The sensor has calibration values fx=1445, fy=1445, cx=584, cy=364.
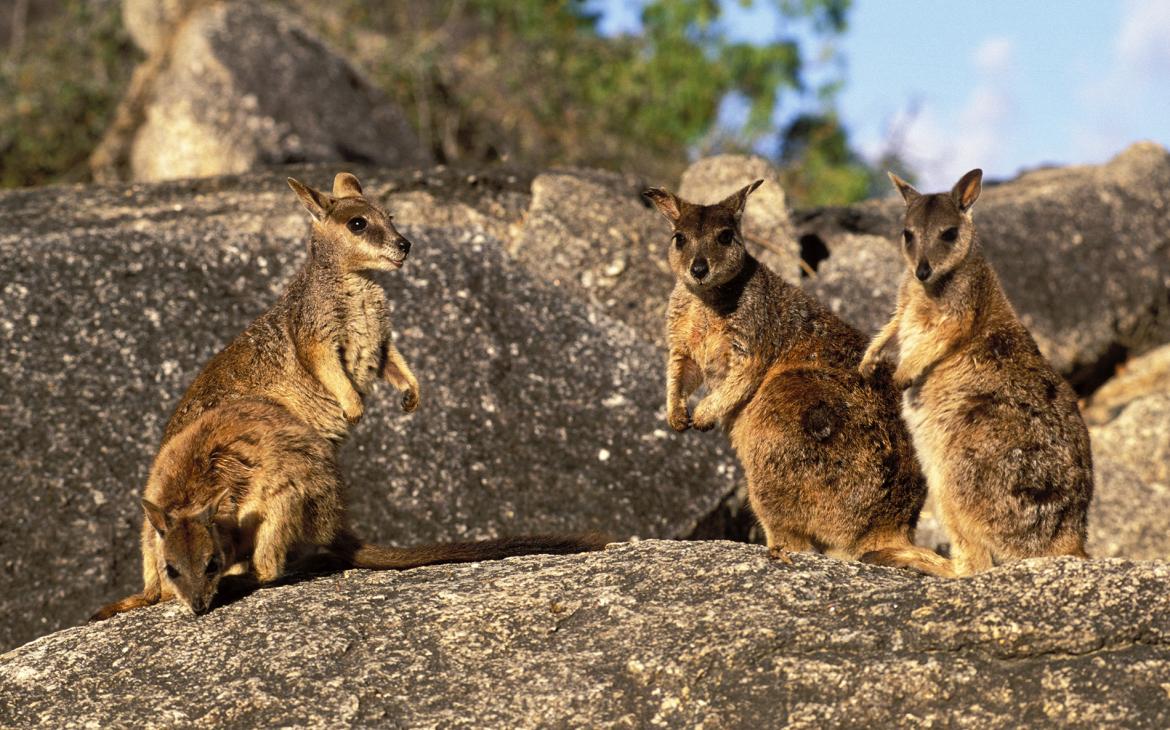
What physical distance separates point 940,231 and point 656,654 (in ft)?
10.2

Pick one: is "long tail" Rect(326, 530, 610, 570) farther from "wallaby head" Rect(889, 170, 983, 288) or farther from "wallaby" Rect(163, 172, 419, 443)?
"wallaby head" Rect(889, 170, 983, 288)

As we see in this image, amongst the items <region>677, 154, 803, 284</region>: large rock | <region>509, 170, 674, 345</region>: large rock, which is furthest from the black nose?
<region>677, 154, 803, 284</region>: large rock

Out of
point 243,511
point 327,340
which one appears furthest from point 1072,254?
point 243,511

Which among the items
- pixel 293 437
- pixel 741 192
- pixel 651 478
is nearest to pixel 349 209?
pixel 293 437

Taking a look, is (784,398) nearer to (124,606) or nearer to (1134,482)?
(124,606)

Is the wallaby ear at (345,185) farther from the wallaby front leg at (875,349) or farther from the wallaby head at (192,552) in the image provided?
the wallaby front leg at (875,349)

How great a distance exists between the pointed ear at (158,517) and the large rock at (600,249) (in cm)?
540

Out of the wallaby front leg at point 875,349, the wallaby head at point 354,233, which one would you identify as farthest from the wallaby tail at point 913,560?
the wallaby head at point 354,233

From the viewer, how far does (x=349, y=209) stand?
8.84 m

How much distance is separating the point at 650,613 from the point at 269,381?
3142 millimetres

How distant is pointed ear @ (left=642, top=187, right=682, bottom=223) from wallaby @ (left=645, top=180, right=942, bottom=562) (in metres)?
0.01

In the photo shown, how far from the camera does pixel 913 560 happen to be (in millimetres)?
7523

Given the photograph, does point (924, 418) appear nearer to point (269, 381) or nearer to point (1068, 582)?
point (1068, 582)

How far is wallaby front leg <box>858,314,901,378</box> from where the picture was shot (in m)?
8.22
